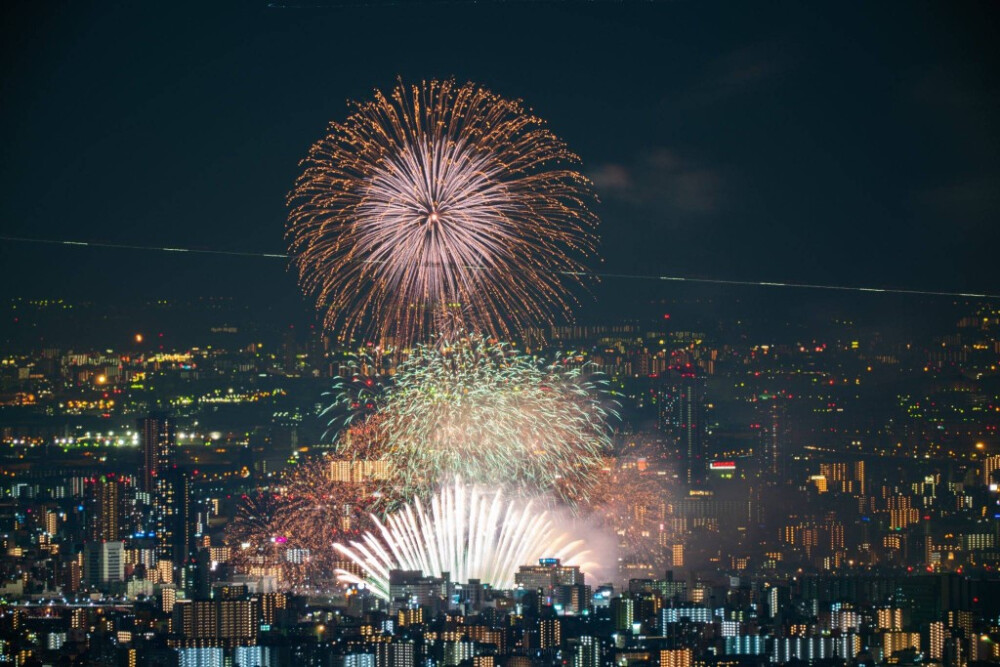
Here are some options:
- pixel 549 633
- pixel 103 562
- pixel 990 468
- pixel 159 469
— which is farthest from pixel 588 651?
pixel 159 469

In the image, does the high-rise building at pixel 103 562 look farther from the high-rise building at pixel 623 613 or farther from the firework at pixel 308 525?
the high-rise building at pixel 623 613

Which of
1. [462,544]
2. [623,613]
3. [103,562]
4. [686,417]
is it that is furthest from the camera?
[103,562]

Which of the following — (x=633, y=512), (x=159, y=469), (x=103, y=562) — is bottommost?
(x=103, y=562)

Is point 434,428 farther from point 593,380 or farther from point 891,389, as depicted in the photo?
point 891,389

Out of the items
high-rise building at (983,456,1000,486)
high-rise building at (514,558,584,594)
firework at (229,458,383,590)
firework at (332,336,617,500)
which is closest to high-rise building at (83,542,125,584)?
firework at (229,458,383,590)

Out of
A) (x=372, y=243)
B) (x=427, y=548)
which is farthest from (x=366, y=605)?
(x=372, y=243)

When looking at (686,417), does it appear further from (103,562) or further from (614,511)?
(103,562)

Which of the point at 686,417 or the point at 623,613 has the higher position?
the point at 686,417

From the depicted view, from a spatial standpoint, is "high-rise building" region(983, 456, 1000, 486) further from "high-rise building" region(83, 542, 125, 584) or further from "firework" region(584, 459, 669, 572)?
"high-rise building" region(83, 542, 125, 584)
